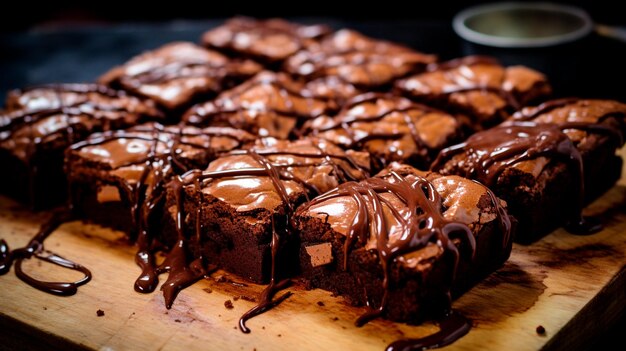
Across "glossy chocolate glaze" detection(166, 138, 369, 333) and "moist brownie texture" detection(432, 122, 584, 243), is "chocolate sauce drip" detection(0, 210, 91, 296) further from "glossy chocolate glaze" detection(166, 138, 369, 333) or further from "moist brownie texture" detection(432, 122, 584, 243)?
"moist brownie texture" detection(432, 122, 584, 243)

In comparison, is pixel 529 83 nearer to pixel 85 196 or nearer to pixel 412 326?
pixel 412 326

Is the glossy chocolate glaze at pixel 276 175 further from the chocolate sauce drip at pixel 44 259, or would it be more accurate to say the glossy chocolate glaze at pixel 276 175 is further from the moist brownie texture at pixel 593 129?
the moist brownie texture at pixel 593 129

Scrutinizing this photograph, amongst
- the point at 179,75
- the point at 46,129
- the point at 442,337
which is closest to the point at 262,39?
the point at 179,75

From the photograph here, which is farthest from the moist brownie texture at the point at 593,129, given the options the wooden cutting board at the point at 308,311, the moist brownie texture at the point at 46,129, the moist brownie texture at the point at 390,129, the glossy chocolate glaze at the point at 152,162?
the moist brownie texture at the point at 46,129

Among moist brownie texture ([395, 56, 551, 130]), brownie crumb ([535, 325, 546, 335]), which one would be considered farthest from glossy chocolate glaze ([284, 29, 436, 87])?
brownie crumb ([535, 325, 546, 335])

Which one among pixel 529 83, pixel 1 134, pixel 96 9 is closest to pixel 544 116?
pixel 529 83

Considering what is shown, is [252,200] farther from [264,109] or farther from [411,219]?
[264,109]
